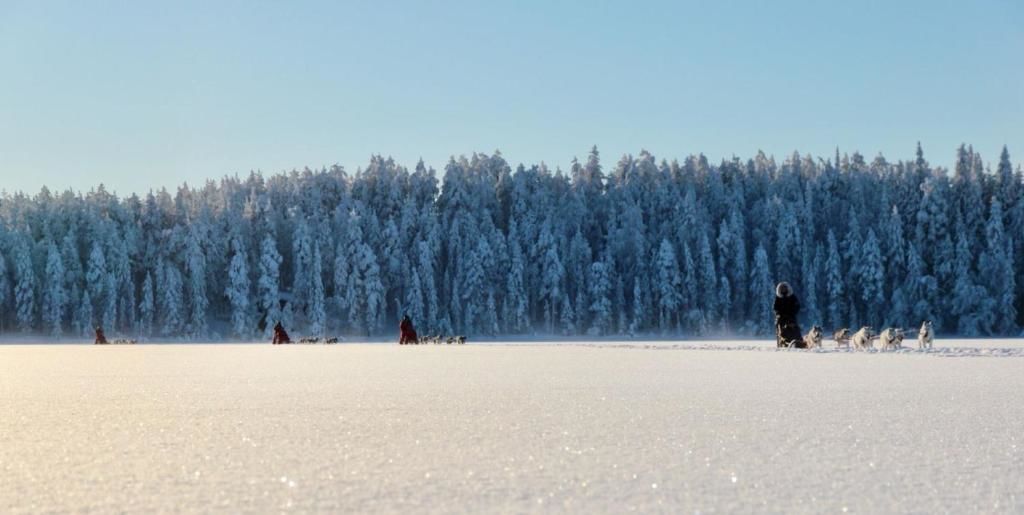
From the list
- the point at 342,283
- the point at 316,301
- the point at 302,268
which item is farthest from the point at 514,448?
the point at 302,268

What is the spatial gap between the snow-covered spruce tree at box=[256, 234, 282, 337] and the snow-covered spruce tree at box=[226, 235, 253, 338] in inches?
46.0

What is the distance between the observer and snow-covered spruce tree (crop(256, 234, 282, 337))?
86125 millimetres

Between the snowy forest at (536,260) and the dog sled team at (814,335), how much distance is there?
59504 mm

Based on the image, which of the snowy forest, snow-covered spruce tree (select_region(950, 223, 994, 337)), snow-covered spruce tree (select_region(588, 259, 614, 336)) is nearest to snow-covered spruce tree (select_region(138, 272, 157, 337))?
the snowy forest

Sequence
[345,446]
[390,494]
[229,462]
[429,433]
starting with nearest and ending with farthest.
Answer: [390,494]
[229,462]
[345,446]
[429,433]

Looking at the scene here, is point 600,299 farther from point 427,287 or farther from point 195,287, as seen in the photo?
point 195,287

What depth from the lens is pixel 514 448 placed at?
574 cm

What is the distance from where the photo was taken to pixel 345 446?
582 cm

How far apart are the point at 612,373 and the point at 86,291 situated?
78113 millimetres

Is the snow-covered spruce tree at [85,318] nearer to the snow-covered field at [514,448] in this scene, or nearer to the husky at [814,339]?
the husky at [814,339]

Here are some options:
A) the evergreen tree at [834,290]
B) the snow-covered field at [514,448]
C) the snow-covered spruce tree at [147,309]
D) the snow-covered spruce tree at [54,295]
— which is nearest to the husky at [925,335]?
the snow-covered field at [514,448]

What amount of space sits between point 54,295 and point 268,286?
16037 millimetres

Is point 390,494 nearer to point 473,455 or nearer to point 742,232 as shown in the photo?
point 473,455

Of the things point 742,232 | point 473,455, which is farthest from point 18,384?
point 742,232
